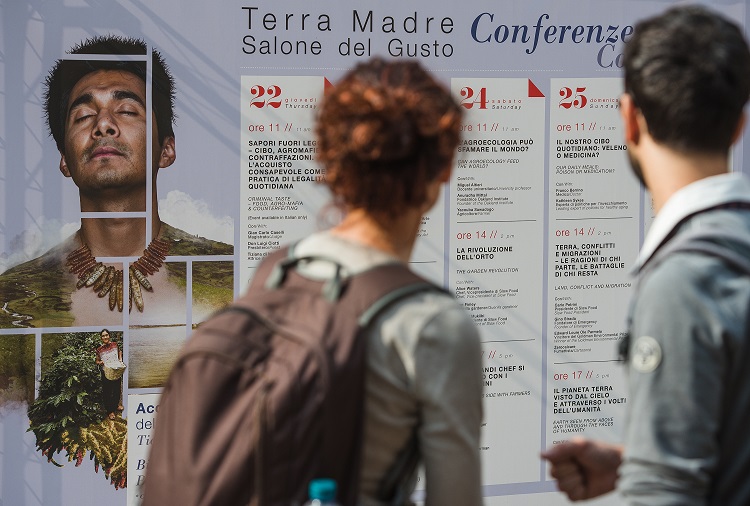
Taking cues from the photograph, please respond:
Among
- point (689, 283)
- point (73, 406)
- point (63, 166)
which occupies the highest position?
point (63, 166)

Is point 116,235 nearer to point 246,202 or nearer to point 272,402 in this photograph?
point 246,202

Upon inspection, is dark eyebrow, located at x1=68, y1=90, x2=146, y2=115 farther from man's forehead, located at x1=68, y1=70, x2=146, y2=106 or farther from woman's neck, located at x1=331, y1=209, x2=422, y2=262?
woman's neck, located at x1=331, y1=209, x2=422, y2=262

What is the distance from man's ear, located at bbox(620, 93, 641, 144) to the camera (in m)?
1.60

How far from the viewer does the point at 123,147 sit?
3.73 meters

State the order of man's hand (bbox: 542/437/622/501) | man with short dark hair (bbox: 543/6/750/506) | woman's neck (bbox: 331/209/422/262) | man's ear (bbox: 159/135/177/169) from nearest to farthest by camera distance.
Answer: man with short dark hair (bbox: 543/6/750/506), woman's neck (bbox: 331/209/422/262), man's hand (bbox: 542/437/622/501), man's ear (bbox: 159/135/177/169)

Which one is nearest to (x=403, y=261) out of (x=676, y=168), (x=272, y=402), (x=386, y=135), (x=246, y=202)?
(x=386, y=135)

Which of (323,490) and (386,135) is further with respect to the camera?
(386,135)

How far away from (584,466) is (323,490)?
63 centimetres

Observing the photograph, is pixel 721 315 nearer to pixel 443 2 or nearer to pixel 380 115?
pixel 380 115

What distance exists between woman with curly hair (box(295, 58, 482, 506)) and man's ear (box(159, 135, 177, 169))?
2.21 metres

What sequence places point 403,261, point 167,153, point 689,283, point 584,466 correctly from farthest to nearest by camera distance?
point 167,153 → point 584,466 → point 403,261 → point 689,283

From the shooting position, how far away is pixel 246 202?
3.87 m

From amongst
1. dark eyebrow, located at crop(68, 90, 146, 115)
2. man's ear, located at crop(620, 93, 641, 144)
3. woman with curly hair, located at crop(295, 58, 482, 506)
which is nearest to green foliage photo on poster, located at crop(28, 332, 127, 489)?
dark eyebrow, located at crop(68, 90, 146, 115)

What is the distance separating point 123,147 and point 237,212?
48cm
